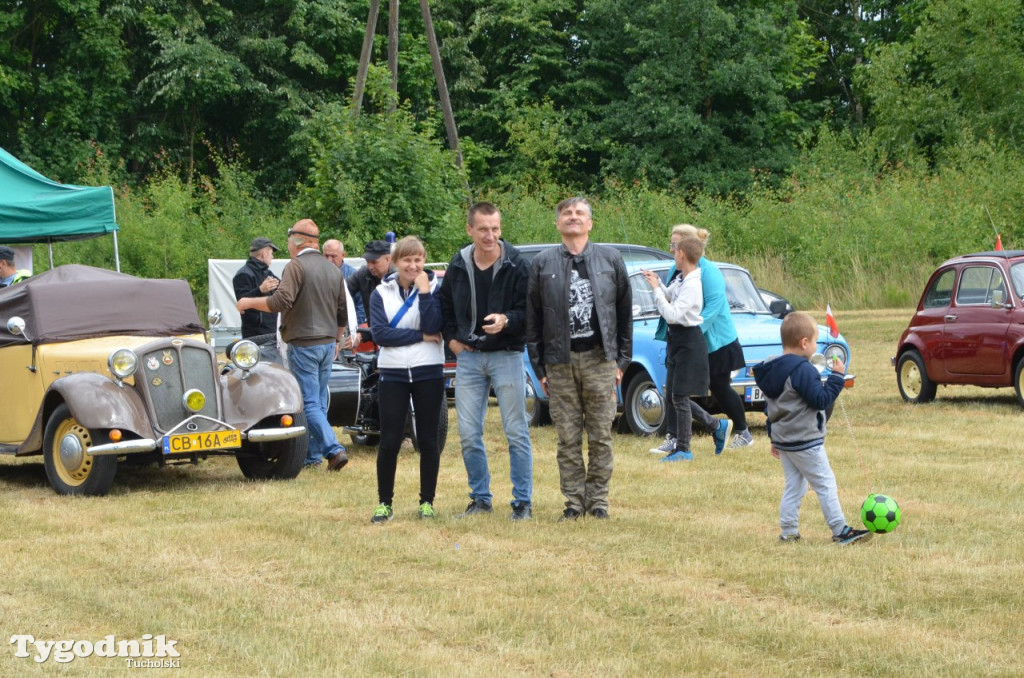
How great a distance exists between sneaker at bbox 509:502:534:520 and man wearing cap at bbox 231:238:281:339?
478 cm

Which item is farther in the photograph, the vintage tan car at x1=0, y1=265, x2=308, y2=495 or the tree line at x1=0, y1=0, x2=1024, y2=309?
the tree line at x1=0, y1=0, x2=1024, y2=309

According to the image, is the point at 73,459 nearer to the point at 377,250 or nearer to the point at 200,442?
the point at 200,442

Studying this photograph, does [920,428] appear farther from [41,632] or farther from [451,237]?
[451,237]

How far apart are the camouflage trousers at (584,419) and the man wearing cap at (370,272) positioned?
3797mm

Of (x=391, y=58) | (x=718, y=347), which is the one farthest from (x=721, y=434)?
(x=391, y=58)

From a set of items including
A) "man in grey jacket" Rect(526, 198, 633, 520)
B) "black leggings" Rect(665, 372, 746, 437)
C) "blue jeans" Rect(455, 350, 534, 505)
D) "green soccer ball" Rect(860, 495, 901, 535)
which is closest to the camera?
"green soccer ball" Rect(860, 495, 901, 535)

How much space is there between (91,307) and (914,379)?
360 inches

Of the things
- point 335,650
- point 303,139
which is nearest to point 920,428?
point 335,650

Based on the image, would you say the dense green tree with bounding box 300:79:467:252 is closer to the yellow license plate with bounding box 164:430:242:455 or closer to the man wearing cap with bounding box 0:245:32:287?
the man wearing cap with bounding box 0:245:32:287

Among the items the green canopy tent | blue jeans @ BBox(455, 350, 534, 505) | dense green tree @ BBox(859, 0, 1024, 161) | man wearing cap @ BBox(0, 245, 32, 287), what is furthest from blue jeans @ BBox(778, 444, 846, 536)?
dense green tree @ BBox(859, 0, 1024, 161)

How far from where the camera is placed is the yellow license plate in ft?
30.7

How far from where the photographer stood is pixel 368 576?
6.60 metres

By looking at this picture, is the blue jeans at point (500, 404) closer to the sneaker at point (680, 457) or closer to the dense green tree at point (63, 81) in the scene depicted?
the sneaker at point (680, 457)

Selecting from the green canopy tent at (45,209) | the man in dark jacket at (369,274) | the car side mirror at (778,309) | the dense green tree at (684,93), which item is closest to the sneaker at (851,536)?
the man in dark jacket at (369,274)
